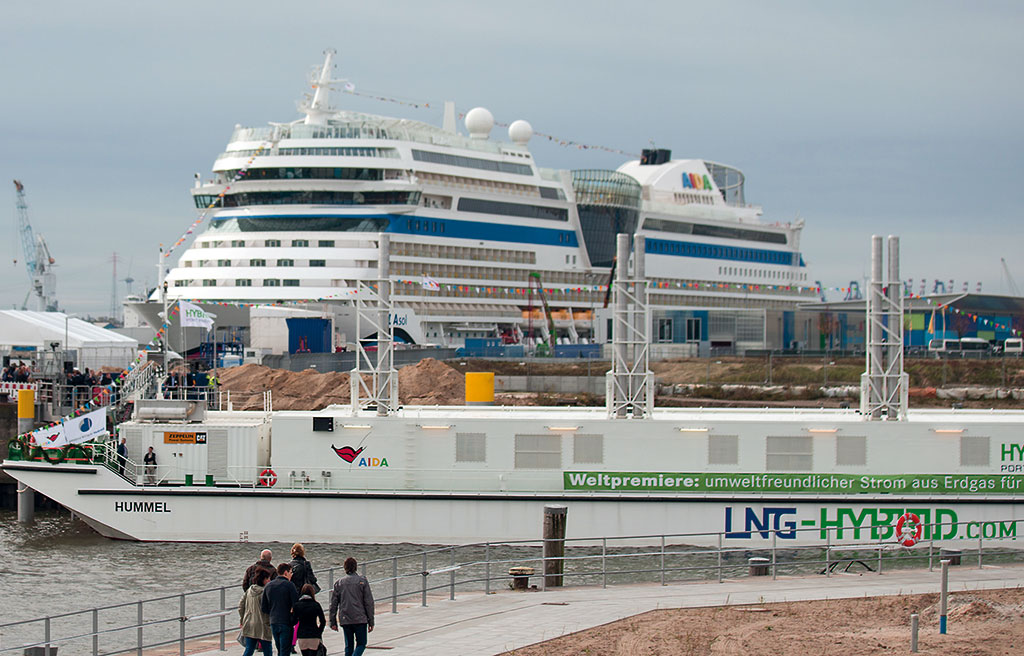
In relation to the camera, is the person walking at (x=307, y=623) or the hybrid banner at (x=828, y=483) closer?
the person walking at (x=307, y=623)

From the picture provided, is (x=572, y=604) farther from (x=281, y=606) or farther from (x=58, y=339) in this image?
(x=58, y=339)

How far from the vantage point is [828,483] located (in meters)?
23.9

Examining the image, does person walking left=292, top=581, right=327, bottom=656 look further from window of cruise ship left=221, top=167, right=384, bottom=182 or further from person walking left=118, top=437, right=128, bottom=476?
window of cruise ship left=221, top=167, right=384, bottom=182

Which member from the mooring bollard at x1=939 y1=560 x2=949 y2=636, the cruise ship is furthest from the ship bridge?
the mooring bollard at x1=939 y1=560 x2=949 y2=636

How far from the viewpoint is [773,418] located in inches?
984

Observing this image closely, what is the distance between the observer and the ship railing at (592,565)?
58.1ft

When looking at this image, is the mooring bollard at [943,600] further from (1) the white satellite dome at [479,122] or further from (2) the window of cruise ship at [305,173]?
(1) the white satellite dome at [479,122]

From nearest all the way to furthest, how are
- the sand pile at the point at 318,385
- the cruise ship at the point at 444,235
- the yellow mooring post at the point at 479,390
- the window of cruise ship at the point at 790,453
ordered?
the window of cruise ship at the point at 790,453, the yellow mooring post at the point at 479,390, the sand pile at the point at 318,385, the cruise ship at the point at 444,235

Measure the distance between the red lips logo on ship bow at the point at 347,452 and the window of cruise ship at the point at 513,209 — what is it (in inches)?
1702

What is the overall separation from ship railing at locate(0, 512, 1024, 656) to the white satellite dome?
50.9m

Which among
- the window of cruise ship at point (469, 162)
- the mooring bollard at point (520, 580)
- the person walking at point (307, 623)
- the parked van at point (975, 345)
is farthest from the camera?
the window of cruise ship at point (469, 162)

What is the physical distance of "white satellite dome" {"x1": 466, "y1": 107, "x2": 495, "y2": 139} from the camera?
71.7 m

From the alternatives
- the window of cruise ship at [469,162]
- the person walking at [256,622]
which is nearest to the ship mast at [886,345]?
the person walking at [256,622]

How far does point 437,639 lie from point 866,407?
44.7 ft
